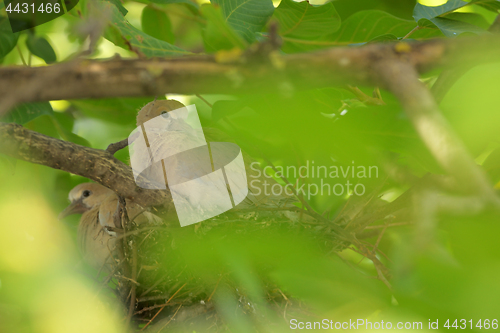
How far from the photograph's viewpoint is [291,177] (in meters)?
1.32

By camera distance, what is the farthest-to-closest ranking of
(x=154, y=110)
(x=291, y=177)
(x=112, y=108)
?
(x=112, y=108)
(x=154, y=110)
(x=291, y=177)

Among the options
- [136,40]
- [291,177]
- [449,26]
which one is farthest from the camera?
[291,177]

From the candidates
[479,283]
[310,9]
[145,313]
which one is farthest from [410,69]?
[145,313]

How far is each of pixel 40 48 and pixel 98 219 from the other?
2.72ft

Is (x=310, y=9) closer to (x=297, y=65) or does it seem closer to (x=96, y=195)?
(x=297, y=65)

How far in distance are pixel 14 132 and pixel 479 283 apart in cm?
126

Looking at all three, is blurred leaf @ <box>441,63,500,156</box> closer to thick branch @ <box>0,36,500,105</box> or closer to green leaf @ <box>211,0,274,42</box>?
thick branch @ <box>0,36,500,105</box>

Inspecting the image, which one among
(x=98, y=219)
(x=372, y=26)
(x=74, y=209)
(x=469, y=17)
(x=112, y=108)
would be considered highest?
(x=469, y=17)

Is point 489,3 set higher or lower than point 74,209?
higher

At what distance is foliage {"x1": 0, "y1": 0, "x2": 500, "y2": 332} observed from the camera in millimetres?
351

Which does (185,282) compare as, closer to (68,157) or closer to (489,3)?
(68,157)

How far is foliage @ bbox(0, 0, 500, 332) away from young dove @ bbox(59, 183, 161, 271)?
118 millimetres

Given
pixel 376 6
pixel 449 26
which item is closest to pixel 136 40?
pixel 449 26

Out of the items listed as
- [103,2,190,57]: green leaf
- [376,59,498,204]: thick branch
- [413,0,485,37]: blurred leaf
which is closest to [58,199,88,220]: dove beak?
[103,2,190,57]: green leaf
